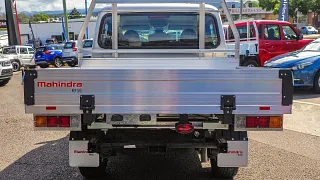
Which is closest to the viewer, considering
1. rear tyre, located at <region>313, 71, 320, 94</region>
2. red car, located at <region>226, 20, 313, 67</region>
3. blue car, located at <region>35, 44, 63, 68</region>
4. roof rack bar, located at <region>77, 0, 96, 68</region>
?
roof rack bar, located at <region>77, 0, 96, 68</region>

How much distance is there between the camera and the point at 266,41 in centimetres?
1404

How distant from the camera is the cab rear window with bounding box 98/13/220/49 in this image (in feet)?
18.6

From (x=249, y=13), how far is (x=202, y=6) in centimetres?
6727

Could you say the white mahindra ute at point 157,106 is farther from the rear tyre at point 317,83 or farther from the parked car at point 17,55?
A: the parked car at point 17,55

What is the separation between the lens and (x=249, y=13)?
227 feet

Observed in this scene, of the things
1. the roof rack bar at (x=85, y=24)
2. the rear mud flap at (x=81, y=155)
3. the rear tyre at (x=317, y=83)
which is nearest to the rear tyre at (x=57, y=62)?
the rear tyre at (x=317, y=83)

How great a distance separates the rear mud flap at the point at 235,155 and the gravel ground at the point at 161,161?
3.17ft

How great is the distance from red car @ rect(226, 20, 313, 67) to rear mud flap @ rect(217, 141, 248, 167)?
10455 mm

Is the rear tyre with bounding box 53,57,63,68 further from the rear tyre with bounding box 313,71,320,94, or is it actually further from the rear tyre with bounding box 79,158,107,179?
the rear tyre with bounding box 79,158,107,179

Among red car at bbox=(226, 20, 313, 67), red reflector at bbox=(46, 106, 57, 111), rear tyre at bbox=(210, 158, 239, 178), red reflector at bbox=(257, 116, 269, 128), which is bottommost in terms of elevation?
rear tyre at bbox=(210, 158, 239, 178)

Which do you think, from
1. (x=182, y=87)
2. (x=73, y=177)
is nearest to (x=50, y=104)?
(x=182, y=87)

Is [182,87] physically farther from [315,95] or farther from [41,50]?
[41,50]

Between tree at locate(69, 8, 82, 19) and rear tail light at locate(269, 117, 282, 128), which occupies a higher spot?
tree at locate(69, 8, 82, 19)

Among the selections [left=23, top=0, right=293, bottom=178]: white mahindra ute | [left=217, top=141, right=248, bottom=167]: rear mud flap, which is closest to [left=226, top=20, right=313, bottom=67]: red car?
[left=23, top=0, right=293, bottom=178]: white mahindra ute
